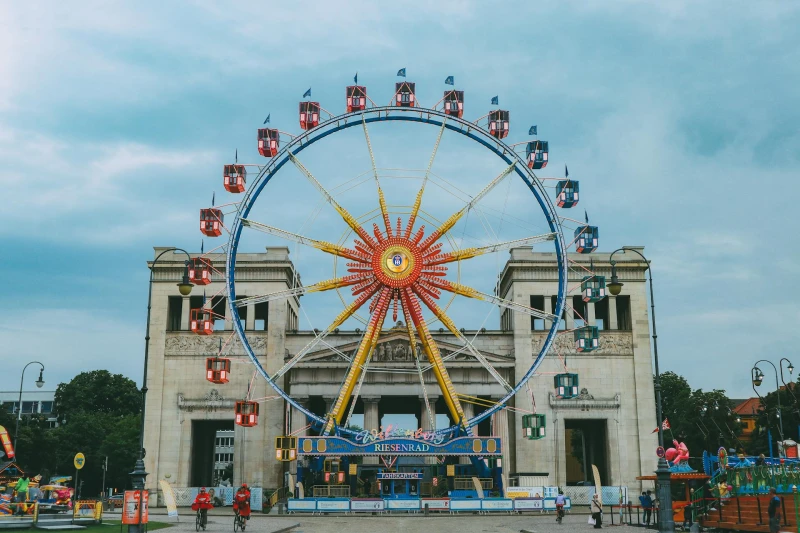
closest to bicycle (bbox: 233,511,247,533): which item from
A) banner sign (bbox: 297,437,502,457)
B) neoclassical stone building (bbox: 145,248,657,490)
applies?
banner sign (bbox: 297,437,502,457)

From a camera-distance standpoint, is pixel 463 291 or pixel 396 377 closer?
pixel 463 291

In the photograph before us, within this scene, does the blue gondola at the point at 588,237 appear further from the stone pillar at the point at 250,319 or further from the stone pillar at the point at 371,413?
the stone pillar at the point at 250,319

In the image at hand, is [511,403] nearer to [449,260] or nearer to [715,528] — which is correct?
[449,260]

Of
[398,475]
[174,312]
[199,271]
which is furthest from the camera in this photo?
[174,312]

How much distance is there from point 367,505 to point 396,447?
4714mm

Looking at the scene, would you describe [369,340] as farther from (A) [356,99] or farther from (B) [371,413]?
(B) [371,413]

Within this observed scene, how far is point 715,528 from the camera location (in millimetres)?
39250

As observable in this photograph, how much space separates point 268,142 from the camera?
6000 cm

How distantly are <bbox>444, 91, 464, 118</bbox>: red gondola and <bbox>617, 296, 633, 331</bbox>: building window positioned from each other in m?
34.2

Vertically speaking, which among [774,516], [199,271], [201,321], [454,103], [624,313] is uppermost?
[454,103]

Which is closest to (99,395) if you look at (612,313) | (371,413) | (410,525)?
(371,413)

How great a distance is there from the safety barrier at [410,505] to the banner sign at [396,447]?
3.44 meters

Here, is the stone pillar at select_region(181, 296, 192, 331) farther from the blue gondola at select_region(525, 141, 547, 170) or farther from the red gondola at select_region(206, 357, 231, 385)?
the blue gondola at select_region(525, 141, 547, 170)

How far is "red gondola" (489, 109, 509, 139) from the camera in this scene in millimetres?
60625
